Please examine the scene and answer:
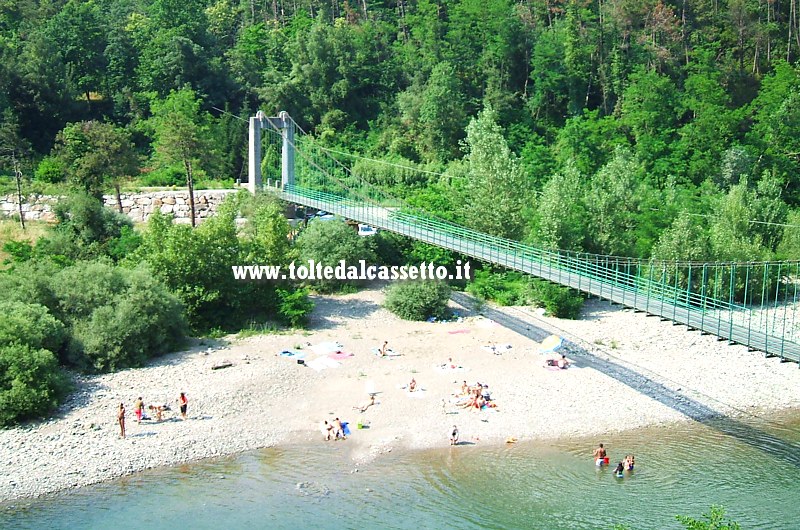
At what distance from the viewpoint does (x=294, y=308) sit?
2303 cm

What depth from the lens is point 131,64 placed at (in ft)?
129

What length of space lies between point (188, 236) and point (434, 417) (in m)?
8.21

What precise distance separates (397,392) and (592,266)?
6.88 metres

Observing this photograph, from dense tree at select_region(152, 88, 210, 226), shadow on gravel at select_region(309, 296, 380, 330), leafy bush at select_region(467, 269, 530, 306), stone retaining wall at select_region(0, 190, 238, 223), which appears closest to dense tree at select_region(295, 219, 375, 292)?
shadow on gravel at select_region(309, 296, 380, 330)

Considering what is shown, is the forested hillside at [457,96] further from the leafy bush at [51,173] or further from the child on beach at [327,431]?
the child on beach at [327,431]

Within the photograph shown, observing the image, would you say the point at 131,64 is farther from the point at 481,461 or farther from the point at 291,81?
the point at 481,461

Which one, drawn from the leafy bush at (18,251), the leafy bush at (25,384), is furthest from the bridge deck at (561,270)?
the leafy bush at (25,384)

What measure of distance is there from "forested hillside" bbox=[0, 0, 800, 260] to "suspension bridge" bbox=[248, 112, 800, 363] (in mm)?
1706

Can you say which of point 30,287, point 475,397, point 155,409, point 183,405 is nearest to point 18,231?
point 30,287

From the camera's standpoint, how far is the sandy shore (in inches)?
647

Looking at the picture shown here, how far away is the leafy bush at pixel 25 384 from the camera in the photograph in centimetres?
1667

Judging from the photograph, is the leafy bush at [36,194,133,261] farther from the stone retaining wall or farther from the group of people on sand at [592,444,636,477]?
the group of people on sand at [592,444,636,477]

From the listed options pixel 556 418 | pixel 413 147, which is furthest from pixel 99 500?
pixel 413 147

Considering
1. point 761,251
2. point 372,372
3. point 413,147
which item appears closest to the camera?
point 372,372
